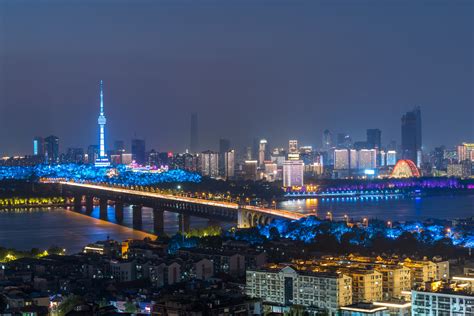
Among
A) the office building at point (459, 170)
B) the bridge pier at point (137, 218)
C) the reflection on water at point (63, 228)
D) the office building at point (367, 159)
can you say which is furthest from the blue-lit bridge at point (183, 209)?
the office building at point (367, 159)

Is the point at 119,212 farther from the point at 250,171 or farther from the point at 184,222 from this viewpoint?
the point at 250,171

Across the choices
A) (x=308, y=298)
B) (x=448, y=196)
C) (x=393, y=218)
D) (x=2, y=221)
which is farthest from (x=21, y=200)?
(x=308, y=298)

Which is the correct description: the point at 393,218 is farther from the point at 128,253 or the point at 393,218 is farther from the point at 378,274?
the point at 378,274

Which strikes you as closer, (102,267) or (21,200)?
(102,267)

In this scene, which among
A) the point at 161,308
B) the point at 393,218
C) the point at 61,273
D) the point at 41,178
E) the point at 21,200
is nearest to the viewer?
the point at 161,308

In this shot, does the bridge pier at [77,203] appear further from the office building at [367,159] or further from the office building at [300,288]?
the office building at [367,159]

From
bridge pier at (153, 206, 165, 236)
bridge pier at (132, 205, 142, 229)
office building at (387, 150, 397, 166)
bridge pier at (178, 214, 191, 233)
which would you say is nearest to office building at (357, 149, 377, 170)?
office building at (387, 150, 397, 166)
